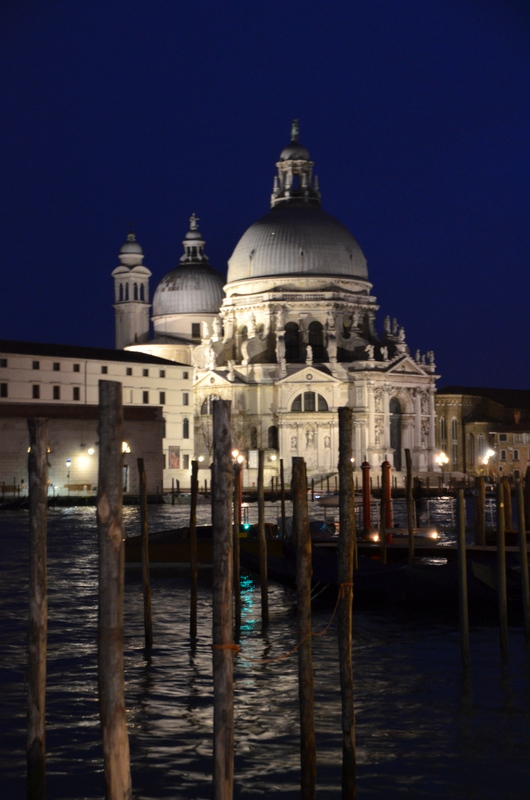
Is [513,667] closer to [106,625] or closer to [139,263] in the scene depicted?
[106,625]

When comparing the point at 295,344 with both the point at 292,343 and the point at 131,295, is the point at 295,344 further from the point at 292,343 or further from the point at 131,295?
the point at 131,295

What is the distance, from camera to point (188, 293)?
79.5 meters

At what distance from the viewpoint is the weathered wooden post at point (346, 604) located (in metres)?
10.1

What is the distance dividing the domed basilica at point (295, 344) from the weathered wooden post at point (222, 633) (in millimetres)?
54438

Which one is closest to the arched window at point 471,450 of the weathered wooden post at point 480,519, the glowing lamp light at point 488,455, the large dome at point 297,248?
the glowing lamp light at point 488,455

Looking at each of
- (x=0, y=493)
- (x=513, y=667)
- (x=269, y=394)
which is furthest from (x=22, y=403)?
(x=513, y=667)

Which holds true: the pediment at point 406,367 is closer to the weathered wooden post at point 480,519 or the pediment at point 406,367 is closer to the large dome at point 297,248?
Answer: the large dome at point 297,248

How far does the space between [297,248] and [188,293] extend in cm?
1047

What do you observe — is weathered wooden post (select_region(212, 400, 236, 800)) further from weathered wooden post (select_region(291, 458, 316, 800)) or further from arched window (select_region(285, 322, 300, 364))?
arched window (select_region(285, 322, 300, 364))

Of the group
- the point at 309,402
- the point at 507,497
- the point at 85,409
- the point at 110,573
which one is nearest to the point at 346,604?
the point at 110,573

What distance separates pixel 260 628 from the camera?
18.8 m

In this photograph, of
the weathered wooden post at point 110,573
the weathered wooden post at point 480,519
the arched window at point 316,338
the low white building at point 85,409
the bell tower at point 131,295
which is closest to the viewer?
the weathered wooden post at point 110,573

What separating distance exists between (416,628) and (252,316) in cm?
5383

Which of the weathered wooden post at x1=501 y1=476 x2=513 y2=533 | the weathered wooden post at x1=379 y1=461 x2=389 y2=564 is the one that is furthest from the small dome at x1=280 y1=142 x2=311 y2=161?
the weathered wooden post at x1=379 y1=461 x2=389 y2=564
